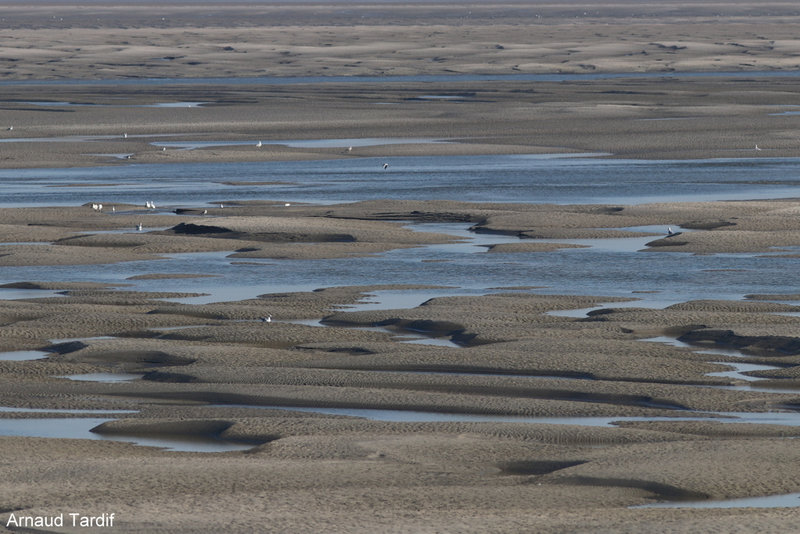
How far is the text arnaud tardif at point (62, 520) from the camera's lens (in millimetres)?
8133

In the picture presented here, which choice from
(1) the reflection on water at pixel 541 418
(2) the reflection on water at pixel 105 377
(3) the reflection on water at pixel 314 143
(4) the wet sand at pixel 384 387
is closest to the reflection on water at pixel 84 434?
(4) the wet sand at pixel 384 387

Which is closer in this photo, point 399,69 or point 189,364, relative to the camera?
point 189,364

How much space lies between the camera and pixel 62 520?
324 inches

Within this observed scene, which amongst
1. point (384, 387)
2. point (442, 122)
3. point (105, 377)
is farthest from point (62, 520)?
point (442, 122)

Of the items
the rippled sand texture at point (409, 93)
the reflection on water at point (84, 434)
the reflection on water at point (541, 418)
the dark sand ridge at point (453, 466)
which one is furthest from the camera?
the rippled sand texture at point (409, 93)

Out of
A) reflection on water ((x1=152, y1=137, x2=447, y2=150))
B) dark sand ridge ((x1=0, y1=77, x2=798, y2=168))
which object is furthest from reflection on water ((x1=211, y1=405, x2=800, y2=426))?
reflection on water ((x1=152, y1=137, x2=447, y2=150))

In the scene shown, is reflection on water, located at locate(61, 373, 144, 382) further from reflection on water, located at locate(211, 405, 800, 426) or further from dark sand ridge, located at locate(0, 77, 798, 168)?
dark sand ridge, located at locate(0, 77, 798, 168)

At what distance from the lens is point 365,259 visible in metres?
19.0

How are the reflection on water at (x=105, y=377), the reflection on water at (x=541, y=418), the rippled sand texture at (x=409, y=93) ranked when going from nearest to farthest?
the reflection on water at (x=541, y=418) → the reflection on water at (x=105, y=377) → the rippled sand texture at (x=409, y=93)

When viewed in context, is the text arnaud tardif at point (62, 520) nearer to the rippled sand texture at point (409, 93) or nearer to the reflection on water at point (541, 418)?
the reflection on water at point (541, 418)

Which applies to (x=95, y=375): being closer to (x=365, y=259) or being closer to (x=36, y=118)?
→ (x=365, y=259)

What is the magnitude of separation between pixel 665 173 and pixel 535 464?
67.6 ft

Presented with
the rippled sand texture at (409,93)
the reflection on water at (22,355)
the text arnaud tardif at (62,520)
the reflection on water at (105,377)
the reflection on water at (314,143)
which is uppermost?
the text arnaud tardif at (62,520)

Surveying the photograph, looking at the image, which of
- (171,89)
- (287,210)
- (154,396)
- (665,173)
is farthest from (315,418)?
(171,89)
